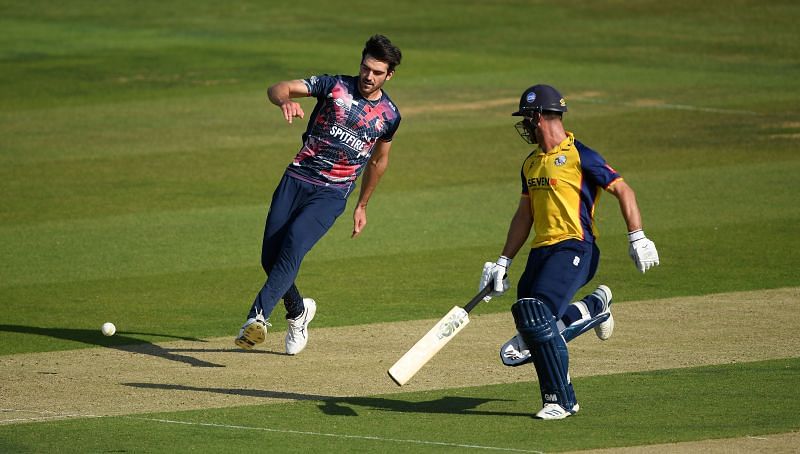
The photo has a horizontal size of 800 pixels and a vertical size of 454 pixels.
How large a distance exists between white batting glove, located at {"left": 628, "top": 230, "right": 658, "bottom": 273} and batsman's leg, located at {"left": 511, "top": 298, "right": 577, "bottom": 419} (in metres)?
A: 0.59

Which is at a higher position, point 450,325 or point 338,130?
point 338,130

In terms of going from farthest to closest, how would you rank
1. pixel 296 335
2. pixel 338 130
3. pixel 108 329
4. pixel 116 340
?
pixel 116 340
pixel 108 329
pixel 296 335
pixel 338 130

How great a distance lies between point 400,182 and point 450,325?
919cm

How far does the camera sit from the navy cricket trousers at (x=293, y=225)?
9305 mm

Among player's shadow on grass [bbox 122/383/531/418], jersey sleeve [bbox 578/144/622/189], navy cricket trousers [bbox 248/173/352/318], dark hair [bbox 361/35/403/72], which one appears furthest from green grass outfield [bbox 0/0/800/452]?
dark hair [bbox 361/35/403/72]

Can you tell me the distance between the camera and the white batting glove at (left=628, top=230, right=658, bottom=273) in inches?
313

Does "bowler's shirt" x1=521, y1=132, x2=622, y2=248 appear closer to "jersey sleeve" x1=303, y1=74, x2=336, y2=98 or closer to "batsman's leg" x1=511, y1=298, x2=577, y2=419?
"batsman's leg" x1=511, y1=298, x2=577, y2=419

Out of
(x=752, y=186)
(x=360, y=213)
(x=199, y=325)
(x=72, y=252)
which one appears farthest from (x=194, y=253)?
(x=752, y=186)

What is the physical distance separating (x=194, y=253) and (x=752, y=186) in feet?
21.5

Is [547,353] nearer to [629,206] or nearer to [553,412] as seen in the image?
[553,412]

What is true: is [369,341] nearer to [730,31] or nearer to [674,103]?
[674,103]

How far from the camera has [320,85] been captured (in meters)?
9.59

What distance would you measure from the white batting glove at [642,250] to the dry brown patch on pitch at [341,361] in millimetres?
1134

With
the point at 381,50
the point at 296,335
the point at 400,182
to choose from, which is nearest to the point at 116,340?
the point at 296,335
